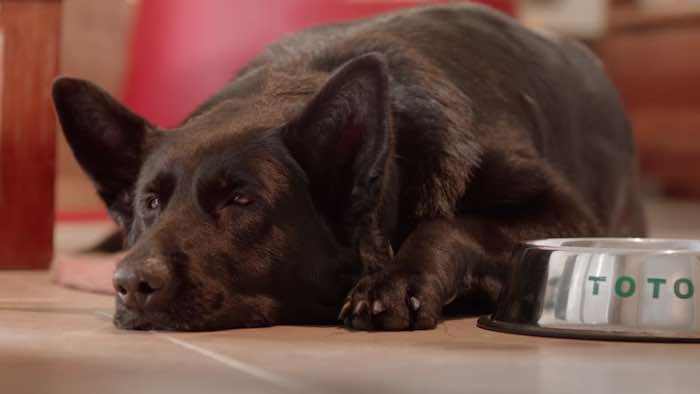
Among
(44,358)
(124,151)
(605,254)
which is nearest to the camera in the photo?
(44,358)

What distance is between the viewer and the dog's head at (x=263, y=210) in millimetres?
1541

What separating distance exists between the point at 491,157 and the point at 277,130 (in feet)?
1.31

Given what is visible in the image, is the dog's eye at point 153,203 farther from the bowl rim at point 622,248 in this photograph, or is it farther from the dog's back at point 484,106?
the bowl rim at point 622,248

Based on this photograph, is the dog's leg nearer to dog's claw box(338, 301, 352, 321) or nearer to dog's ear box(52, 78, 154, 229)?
dog's claw box(338, 301, 352, 321)

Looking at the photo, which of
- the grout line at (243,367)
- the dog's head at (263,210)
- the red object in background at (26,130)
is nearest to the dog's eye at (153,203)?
the dog's head at (263,210)

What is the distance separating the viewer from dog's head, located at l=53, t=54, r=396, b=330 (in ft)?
5.06

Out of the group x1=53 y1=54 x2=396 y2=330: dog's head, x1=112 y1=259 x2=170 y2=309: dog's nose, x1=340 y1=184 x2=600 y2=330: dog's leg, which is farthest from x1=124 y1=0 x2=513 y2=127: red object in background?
x1=112 y1=259 x2=170 y2=309: dog's nose

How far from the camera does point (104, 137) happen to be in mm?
1840

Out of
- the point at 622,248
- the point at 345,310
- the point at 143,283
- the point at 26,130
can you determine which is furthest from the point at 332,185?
the point at 26,130

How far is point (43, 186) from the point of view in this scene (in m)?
2.46

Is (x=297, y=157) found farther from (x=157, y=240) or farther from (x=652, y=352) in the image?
(x=652, y=352)

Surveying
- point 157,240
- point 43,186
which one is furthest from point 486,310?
point 43,186

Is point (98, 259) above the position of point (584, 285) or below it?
below

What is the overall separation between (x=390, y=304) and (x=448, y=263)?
153 millimetres
